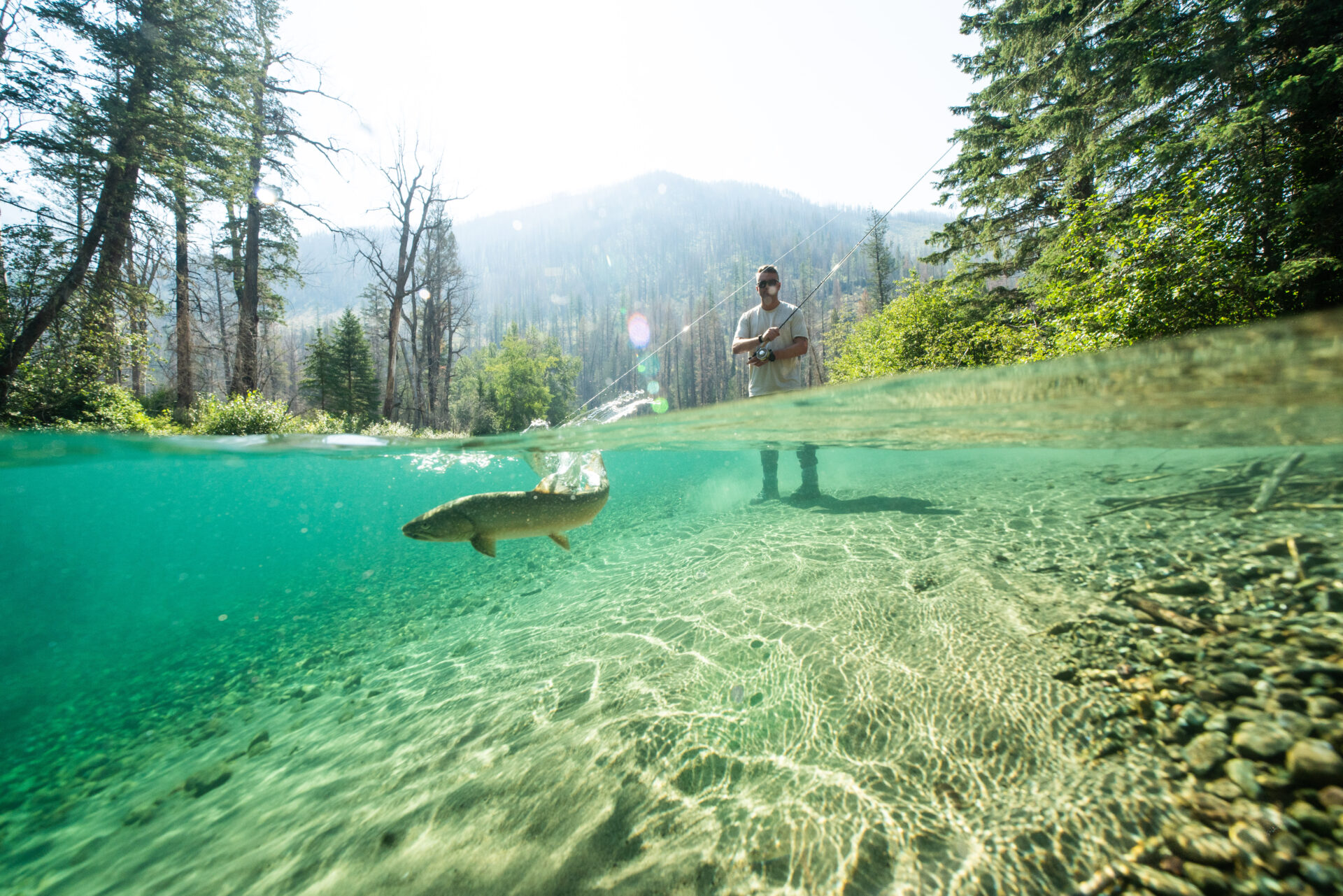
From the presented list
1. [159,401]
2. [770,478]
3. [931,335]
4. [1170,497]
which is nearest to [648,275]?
[931,335]

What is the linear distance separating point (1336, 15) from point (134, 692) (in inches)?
876

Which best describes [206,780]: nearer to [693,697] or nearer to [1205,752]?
[693,697]

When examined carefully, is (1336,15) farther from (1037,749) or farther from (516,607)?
(516,607)

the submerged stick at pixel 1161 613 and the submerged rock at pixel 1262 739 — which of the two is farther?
the submerged stick at pixel 1161 613

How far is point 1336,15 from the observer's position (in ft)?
24.5

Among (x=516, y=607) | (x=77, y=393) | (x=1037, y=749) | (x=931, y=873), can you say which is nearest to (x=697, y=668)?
(x=931, y=873)

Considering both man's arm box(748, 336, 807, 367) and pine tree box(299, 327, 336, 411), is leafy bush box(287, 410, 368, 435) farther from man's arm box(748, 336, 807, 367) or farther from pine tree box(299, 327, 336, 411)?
pine tree box(299, 327, 336, 411)

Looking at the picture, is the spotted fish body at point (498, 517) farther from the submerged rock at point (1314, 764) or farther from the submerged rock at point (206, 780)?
the submerged rock at point (1314, 764)

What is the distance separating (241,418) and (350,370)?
26.3 meters

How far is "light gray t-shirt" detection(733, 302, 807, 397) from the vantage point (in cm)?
695

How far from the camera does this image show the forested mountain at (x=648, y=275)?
76.1m

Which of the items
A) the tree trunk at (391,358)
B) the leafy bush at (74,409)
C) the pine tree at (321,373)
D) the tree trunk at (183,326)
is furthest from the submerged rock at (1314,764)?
the pine tree at (321,373)

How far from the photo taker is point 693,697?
369 cm

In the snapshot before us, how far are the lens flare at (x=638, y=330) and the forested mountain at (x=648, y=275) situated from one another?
0.99 metres
